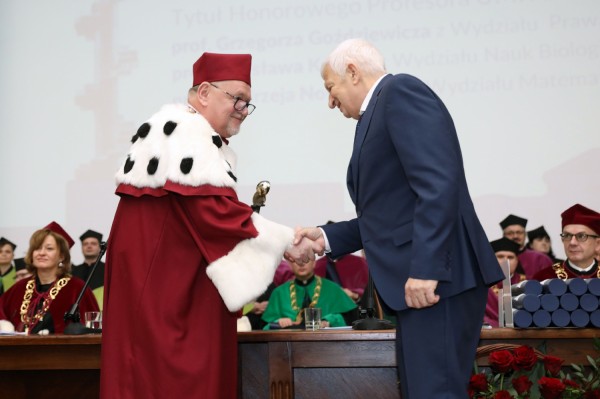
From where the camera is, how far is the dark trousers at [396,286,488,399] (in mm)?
2268

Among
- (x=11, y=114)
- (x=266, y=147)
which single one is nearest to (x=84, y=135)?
(x=11, y=114)

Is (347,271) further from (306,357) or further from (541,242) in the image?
(306,357)

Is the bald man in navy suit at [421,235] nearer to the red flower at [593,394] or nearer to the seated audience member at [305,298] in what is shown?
the red flower at [593,394]

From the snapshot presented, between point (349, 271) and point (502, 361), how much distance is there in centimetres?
484

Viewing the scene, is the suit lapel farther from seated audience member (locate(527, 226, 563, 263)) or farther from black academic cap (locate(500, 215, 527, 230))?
seated audience member (locate(527, 226, 563, 263))

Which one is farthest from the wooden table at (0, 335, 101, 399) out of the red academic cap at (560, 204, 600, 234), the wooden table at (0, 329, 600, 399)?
the red academic cap at (560, 204, 600, 234)

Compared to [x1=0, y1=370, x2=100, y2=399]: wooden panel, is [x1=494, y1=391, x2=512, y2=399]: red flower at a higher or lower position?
higher

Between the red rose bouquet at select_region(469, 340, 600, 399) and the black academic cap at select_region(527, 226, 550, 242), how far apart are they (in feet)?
13.3

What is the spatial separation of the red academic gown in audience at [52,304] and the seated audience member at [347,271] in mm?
2586

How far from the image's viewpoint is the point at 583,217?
5371mm

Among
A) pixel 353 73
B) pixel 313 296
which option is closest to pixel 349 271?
pixel 313 296

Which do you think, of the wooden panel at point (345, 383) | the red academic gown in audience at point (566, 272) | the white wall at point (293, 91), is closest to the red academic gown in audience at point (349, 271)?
the white wall at point (293, 91)

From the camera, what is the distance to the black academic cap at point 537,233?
688 cm

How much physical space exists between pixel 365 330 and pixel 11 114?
5.14 m
